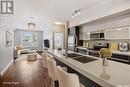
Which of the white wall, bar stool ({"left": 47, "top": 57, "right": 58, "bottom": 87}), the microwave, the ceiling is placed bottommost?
bar stool ({"left": 47, "top": 57, "right": 58, "bottom": 87})

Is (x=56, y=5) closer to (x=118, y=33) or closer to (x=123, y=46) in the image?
(x=118, y=33)

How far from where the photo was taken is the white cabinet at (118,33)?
167 inches

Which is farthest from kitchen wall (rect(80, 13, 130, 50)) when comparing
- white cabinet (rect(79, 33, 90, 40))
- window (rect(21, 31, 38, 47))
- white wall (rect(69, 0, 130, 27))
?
window (rect(21, 31, 38, 47))

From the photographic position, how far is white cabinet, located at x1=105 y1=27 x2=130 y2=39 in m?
4.23

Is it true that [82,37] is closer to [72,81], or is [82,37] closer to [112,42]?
[112,42]

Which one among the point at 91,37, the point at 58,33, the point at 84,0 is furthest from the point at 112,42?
the point at 58,33

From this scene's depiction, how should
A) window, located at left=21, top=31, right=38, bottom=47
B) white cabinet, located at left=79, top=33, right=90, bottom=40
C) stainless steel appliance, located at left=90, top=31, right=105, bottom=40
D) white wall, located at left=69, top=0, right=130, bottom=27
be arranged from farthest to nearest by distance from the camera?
window, located at left=21, top=31, right=38, bottom=47 < white cabinet, located at left=79, top=33, right=90, bottom=40 < stainless steel appliance, located at left=90, top=31, right=105, bottom=40 < white wall, located at left=69, top=0, right=130, bottom=27

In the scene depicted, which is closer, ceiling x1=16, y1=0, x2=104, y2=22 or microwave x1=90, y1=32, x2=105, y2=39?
ceiling x1=16, y1=0, x2=104, y2=22

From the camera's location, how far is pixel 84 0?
14.9ft

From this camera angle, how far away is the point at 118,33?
4637mm

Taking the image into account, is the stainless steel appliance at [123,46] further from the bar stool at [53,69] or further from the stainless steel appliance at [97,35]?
the bar stool at [53,69]

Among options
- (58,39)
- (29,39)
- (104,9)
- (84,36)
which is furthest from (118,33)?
(29,39)

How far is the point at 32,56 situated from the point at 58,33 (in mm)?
4778

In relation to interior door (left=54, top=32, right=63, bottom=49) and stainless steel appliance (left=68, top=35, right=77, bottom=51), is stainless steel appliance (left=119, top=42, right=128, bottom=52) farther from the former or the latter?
interior door (left=54, top=32, right=63, bottom=49)
